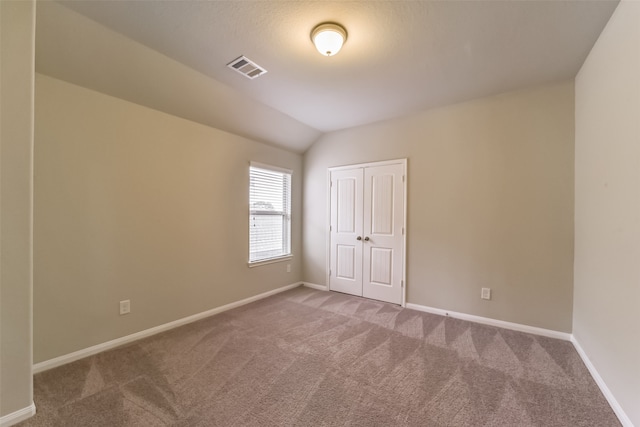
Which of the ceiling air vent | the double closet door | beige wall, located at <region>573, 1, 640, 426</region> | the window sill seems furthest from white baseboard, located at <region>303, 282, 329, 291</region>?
the ceiling air vent

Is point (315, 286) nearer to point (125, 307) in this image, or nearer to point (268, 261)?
point (268, 261)

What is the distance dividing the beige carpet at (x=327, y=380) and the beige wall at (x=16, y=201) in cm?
35

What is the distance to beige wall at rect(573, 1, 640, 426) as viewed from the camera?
5.07ft

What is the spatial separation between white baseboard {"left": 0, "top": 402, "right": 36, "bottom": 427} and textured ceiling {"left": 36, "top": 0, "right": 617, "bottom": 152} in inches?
97.5

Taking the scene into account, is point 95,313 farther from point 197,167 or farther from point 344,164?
point 344,164

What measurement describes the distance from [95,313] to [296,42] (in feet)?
9.95

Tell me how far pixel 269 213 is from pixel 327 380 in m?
2.65

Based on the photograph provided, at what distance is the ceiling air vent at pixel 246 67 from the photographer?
235 centimetres

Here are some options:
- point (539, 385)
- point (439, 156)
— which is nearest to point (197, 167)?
point (439, 156)

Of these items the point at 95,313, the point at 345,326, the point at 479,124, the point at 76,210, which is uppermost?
the point at 479,124

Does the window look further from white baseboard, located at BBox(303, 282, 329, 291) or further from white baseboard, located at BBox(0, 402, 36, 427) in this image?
white baseboard, located at BBox(0, 402, 36, 427)

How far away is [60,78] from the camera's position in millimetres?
2164

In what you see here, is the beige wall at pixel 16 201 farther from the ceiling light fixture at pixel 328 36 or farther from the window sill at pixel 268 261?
the window sill at pixel 268 261

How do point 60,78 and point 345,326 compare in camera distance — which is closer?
point 60,78
